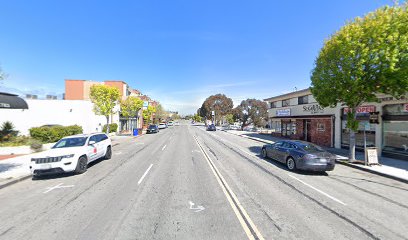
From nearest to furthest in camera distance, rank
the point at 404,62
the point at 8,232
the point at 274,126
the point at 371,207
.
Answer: the point at 8,232 → the point at 371,207 → the point at 404,62 → the point at 274,126

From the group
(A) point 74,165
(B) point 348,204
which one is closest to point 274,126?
(B) point 348,204

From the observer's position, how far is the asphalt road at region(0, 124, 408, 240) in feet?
14.3

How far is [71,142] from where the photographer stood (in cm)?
1004

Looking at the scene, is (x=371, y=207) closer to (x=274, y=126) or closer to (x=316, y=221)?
(x=316, y=221)

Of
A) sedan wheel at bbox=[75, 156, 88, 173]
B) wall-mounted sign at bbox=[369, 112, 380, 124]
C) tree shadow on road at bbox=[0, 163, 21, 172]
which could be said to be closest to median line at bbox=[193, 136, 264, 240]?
sedan wheel at bbox=[75, 156, 88, 173]

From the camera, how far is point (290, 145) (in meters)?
10.6

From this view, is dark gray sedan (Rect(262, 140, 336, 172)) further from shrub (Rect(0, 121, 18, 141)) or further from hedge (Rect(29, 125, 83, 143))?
shrub (Rect(0, 121, 18, 141))

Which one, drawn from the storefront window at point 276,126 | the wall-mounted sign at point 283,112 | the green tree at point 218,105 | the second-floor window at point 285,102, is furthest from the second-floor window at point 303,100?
the green tree at point 218,105

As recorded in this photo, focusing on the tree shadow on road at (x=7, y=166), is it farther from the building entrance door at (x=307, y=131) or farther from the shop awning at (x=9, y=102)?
the building entrance door at (x=307, y=131)

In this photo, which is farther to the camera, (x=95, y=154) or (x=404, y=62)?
(x=95, y=154)

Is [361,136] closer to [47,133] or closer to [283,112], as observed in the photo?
[283,112]

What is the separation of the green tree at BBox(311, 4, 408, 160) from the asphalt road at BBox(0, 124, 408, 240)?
15.6ft

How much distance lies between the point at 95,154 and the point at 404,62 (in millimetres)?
16229

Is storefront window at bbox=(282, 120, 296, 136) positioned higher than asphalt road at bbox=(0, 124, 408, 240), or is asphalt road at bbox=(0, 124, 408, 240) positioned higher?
storefront window at bbox=(282, 120, 296, 136)
